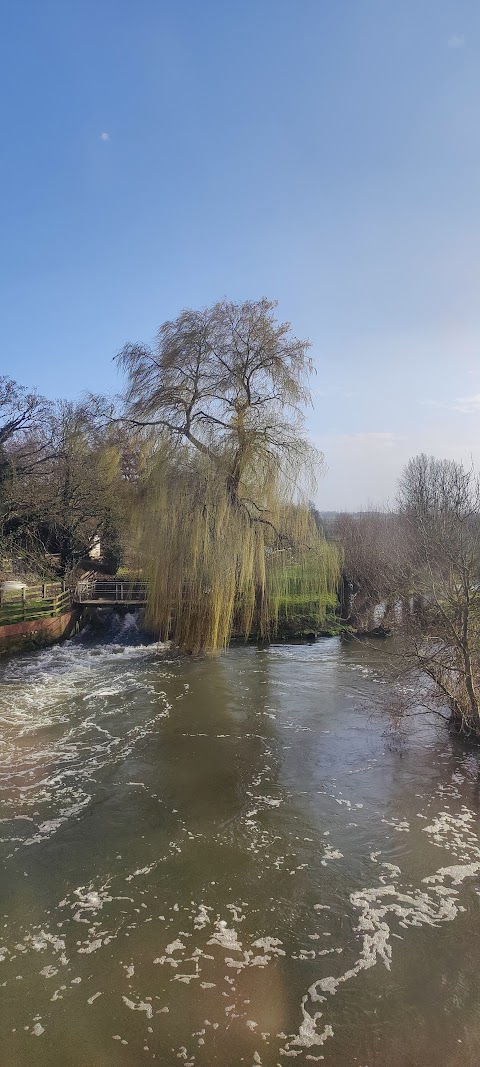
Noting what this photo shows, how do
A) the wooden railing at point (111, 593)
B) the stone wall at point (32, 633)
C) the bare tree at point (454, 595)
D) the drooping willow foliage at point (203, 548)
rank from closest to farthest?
the bare tree at point (454, 595), the drooping willow foliage at point (203, 548), the stone wall at point (32, 633), the wooden railing at point (111, 593)

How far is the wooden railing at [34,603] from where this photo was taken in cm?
1631

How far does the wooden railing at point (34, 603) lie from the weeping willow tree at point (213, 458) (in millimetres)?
4248

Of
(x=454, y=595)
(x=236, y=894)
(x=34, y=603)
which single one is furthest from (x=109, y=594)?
(x=236, y=894)

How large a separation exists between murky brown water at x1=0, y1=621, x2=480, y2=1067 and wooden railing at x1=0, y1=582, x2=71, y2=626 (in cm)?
651

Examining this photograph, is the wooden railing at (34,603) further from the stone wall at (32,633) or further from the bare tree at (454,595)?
the bare tree at (454,595)

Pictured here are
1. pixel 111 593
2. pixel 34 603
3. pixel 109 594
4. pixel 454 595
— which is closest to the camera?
pixel 454 595

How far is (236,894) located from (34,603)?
13998 millimetres

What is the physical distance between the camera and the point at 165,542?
1420cm

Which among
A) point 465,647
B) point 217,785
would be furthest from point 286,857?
point 465,647

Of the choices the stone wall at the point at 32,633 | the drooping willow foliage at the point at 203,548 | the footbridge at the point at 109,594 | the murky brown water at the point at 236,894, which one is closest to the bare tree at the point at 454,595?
the murky brown water at the point at 236,894

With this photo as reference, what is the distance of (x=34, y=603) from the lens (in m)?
17.6

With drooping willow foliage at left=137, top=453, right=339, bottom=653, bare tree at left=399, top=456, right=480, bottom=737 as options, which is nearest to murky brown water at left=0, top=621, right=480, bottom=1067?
bare tree at left=399, top=456, right=480, bottom=737

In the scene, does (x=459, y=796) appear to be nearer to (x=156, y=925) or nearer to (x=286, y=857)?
(x=286, y=857)

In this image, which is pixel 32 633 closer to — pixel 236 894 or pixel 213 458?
pixel 213 458
